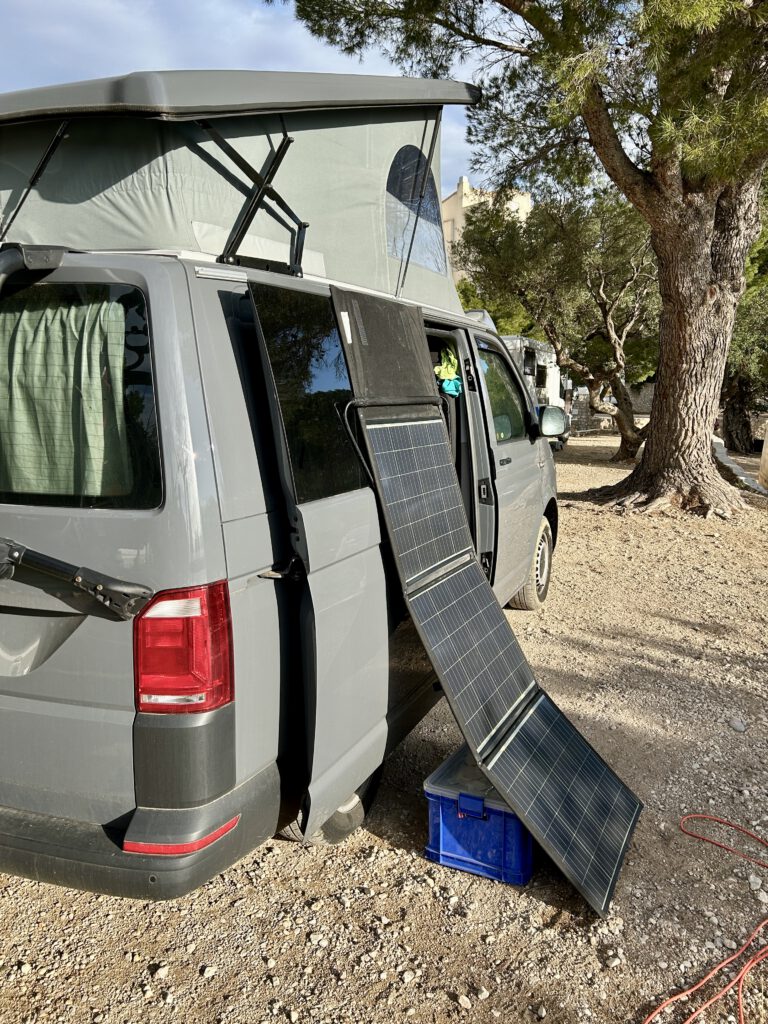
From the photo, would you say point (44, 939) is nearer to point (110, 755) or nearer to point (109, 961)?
point (109, 961)

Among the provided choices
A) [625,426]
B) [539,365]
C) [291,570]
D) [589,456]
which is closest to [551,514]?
[291,570]

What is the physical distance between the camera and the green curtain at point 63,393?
2193 mm

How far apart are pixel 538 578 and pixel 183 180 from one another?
14.0ft

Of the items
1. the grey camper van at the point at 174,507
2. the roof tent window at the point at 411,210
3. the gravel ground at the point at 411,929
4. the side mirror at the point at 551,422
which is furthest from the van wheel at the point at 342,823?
the side mirror at the point at 551,422

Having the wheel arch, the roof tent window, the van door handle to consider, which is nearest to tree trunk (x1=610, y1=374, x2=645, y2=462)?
the wheel arch

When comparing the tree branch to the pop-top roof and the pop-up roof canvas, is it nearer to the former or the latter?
the pop-up roof canvas

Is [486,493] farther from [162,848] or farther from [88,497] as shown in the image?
[162,848]

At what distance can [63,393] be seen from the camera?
7.32ft

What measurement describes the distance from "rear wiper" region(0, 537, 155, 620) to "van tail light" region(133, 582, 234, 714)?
0.05 metres

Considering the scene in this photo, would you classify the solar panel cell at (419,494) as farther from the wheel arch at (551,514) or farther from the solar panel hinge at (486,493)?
the wheel arch at (551,514)

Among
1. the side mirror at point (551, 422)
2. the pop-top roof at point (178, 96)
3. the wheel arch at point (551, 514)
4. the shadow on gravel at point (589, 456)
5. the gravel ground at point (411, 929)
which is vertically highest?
the pop-top roof at point (178, 96)

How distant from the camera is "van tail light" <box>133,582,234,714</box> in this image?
6.91 feet

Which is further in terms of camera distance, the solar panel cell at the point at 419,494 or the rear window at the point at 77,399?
the solar panel cell at the point at 419,494

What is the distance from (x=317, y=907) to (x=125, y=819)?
98 centimetres
